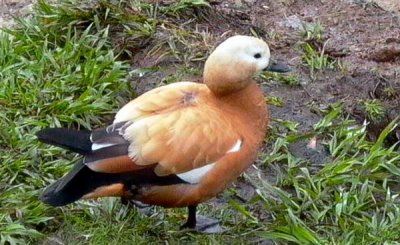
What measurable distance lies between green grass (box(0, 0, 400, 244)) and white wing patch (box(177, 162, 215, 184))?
39 centimetres

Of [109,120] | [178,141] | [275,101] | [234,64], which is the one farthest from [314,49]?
[178,141]

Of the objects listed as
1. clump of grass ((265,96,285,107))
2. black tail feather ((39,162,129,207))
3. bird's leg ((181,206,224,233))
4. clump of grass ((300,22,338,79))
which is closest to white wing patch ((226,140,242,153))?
bird's leg ((181,206,224,233))

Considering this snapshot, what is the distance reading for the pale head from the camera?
4344mm

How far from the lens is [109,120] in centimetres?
534

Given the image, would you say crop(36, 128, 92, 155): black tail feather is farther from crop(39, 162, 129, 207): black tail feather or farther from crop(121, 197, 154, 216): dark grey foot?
crop(121, 197, 154, 216): dark grey foot

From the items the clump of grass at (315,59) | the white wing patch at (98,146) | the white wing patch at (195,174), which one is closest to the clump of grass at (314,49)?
the clump of grass at (315,59)

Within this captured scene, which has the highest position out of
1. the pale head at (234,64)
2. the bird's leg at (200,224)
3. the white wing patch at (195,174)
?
the pale head at (234,64)

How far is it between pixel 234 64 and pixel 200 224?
0.73 m

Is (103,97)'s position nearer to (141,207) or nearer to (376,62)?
(141,207)

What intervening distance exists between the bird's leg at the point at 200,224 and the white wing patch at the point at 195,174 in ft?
0.83

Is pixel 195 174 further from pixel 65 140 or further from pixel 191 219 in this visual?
pixel 65 140

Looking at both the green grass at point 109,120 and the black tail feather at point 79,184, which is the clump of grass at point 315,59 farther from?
the black tail feather at point 79,184

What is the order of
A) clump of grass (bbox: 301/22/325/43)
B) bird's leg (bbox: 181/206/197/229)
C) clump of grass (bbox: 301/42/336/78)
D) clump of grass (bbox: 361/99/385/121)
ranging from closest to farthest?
bird's leg (bbox: 181/206/197/229), clump of grass (bbox: 361/99/385/121), clump of grass (bbox: 301/42/336/78), clump of grass (bbox: 301/22/325/43)

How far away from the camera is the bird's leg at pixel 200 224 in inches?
177
